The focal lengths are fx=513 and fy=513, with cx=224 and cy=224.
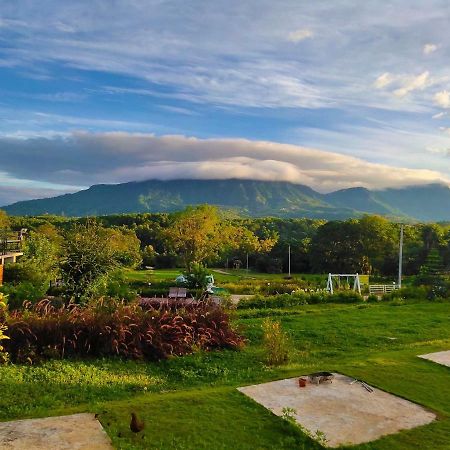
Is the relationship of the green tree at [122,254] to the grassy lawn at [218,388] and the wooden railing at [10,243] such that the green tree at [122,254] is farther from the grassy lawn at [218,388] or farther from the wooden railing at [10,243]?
the wooden railing at [10,243]

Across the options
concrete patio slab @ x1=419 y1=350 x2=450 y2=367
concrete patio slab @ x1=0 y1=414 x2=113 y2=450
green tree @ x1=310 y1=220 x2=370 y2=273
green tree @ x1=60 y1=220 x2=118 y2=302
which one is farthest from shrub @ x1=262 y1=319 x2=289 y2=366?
green tree @ x1=310 y1=220 x2=370 y2=273

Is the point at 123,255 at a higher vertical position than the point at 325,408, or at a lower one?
higher

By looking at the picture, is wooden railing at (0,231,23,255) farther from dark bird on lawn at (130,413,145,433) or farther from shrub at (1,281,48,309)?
dark bird on lawn at (130,413,145,433)

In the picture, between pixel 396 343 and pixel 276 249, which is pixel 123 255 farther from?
pixel 276 249

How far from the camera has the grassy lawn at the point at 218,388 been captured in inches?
171

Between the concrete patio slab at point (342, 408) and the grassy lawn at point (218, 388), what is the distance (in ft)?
0.55

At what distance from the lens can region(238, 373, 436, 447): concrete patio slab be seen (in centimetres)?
459

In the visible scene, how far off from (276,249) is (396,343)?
53.4 meters

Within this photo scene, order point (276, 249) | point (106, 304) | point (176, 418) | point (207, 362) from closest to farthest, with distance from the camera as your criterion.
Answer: point (176, 418), point (207, 362), point (106, 304), point (276, 249)

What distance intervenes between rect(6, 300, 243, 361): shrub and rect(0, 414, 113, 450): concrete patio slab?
2.39 m

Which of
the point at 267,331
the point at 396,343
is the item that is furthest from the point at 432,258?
the point at 267,331

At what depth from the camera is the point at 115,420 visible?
14.7ft

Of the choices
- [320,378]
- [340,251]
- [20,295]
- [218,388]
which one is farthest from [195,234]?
[218,388]

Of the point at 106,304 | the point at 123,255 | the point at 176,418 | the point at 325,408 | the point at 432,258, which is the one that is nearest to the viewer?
the point at 176,418
